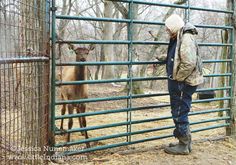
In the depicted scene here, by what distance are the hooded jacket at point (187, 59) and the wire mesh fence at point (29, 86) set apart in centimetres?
184

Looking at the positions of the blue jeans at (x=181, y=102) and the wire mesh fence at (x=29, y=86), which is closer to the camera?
the wire mesh fence at (x=29, y=86)

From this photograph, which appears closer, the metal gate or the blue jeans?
the metal gate

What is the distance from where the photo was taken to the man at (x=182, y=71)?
4.67 meters

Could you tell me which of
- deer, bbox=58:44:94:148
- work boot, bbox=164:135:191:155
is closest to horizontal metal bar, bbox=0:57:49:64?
deer, bbox=58:44:94:148

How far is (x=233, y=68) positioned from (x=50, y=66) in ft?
11.8

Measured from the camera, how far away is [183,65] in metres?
4.65

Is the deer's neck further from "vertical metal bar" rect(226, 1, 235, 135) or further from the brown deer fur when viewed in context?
"vertical metal bar" rect(226, 1, 235, 135)

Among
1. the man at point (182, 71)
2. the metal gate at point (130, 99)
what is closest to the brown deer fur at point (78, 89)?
the metal gate at point (130, 99)

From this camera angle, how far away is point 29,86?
145 inches

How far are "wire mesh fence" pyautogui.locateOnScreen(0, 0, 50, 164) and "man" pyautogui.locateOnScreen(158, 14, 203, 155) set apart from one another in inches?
72.1

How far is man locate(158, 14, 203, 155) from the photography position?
15.3ft

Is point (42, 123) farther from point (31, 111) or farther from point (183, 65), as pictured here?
point (183, 65)

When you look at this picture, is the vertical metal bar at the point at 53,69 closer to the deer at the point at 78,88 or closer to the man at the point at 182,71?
the deer at the point at 78,88

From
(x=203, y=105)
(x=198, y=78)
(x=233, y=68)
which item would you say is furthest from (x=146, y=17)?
(x=198, y=78)
